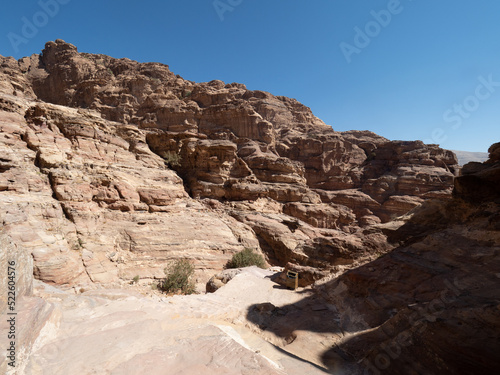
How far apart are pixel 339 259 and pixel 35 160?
2106 cm

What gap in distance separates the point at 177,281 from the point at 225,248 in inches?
224

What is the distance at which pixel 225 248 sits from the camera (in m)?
18.5

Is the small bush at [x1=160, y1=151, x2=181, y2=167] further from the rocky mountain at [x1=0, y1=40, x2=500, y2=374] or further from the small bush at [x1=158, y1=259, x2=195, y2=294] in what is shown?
the small bush at [x1=158, y1=259, x2=195, y2=294]

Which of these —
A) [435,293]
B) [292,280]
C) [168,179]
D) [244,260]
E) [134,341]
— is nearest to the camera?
[134,341]

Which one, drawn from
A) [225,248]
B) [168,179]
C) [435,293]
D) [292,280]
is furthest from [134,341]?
[168,179]

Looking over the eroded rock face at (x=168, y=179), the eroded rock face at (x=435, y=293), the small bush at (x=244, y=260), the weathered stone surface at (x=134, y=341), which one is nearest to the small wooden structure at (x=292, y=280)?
the eroded rock face at (x=168, y=179)

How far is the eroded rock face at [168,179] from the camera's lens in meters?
13.4

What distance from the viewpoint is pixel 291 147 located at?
4616cm

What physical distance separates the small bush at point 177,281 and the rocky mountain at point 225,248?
39.7 inches

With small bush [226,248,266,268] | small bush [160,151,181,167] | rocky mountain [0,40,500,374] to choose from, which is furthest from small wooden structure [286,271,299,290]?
small bush [160,151,181,167]

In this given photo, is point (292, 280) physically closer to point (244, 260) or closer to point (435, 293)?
point (244, 260)

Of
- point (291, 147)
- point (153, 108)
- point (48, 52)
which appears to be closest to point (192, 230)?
point (153, 108)

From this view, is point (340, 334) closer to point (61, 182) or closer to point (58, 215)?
point (58, 215)

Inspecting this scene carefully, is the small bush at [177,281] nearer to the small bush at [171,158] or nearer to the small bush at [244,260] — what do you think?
the small bush at [244,260]
